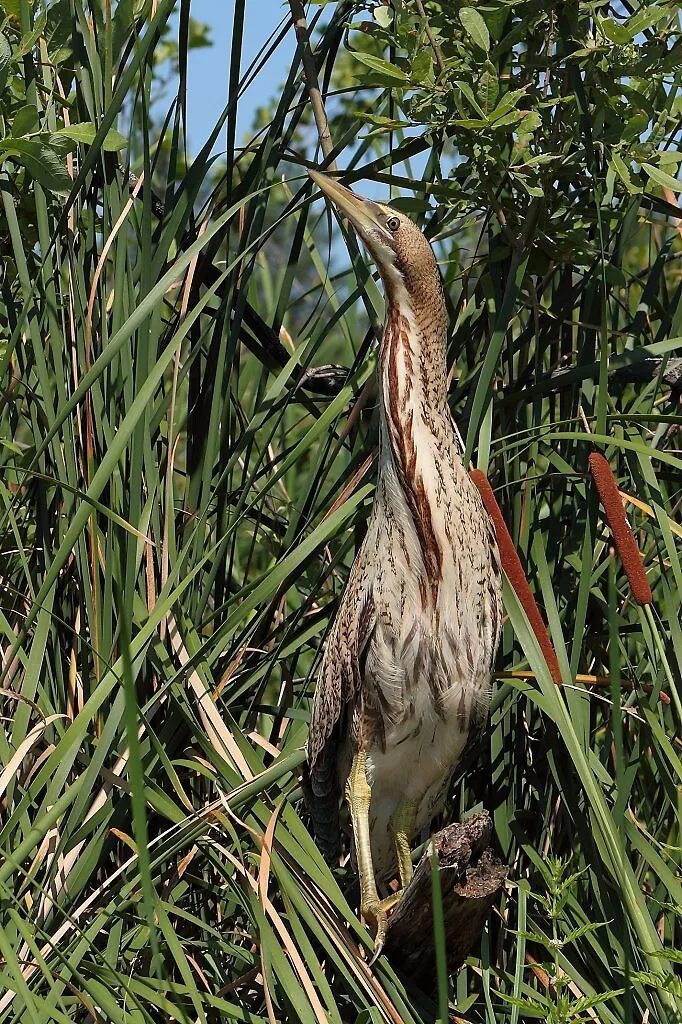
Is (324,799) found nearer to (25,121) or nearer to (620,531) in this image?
(620,531)

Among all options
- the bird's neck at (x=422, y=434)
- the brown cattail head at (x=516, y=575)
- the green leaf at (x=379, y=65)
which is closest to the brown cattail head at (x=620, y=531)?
the brown cattail head at (x=516, y=575)

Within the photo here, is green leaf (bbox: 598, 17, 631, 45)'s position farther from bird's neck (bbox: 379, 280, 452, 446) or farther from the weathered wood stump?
the weathered wood stump

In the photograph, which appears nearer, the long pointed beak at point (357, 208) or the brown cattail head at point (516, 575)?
the brown cattail head at point (516, 575)

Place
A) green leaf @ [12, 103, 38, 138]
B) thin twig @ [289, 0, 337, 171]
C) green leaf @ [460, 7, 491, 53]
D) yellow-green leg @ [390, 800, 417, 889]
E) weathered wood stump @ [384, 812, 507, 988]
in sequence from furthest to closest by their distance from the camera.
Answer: yellow-green leg @ [390, 800, 417, 889] < thin twig @ [289, 0, 337, 171] < green leaf @ [12, 103, 38, 138] < green leaf @ [460, 7, 491, 53] < weathered wood stump @ [384, 812, 507, 988]

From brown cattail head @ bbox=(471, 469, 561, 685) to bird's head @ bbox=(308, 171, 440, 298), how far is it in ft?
1.45

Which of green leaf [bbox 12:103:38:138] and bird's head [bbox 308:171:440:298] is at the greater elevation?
green leaf [bbox 12:103:38:138]

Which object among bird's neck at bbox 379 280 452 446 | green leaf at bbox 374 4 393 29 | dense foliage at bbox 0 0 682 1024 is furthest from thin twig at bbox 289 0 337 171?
bird's neck at bbox 379 280 452 446

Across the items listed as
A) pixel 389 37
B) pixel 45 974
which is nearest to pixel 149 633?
pixel 45 974

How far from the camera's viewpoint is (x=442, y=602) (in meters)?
2.60

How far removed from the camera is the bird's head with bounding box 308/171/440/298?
263 cm

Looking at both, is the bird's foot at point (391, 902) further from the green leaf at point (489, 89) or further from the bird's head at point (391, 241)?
the green leaf at point (489, 89)

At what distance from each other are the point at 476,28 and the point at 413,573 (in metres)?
1.11

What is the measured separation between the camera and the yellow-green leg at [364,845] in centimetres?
244

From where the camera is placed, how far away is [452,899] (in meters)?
2.24
